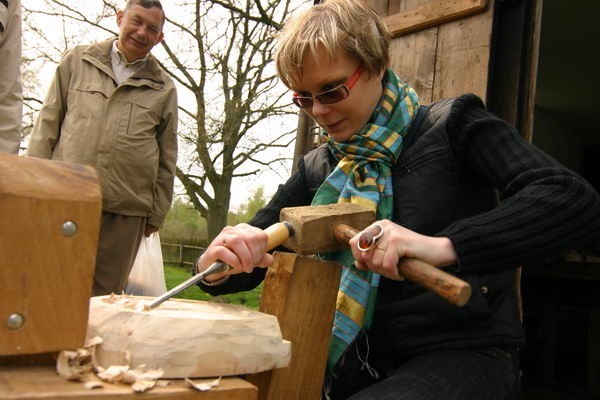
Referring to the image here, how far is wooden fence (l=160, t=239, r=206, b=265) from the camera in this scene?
43.9ft

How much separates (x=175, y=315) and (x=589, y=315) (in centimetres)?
543

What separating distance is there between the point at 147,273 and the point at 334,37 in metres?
2.43

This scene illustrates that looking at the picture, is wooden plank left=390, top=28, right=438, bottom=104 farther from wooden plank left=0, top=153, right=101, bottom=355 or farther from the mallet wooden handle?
wooden plank left=0, top=153, right=101, bottom=355

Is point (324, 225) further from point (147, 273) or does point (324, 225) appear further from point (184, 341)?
point (147, 273)

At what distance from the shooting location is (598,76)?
652 centimetres

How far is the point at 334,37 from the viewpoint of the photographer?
60.9 inches

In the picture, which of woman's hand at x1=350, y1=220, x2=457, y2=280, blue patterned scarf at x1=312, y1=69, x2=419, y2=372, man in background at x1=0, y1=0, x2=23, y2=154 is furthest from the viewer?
man in background at x1=0, y1=0, x2=23, y2=154

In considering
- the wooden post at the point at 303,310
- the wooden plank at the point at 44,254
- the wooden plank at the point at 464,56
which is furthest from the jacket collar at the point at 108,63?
the wooden plank at the point at 44,254

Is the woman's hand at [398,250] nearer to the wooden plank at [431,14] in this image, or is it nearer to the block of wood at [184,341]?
the block of wood at [184,341]

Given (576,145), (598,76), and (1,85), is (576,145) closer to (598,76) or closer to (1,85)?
(598,76)

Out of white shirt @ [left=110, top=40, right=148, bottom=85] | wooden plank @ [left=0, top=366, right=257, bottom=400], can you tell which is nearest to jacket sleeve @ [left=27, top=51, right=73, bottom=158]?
white shirt @ [left=110, top=40, right=148, bottom=85]

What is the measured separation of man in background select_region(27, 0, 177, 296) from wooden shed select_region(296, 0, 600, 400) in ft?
4.96

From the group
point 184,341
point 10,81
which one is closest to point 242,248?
point 184,341

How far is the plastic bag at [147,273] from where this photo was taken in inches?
137
